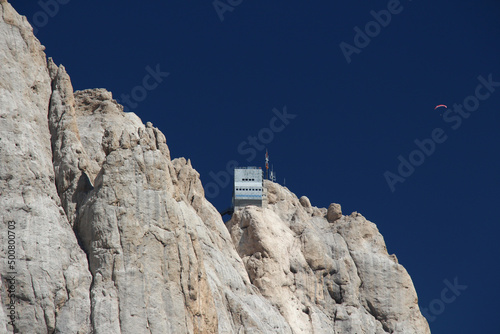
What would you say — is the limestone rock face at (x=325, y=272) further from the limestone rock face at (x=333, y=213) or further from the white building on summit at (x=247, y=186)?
the white building on summit at (x=247, y=186)

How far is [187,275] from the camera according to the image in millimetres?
75000

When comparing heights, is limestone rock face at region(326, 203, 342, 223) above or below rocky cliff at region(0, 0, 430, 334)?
above

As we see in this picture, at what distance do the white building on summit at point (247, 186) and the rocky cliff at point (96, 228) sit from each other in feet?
45.3

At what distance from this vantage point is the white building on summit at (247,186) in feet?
386

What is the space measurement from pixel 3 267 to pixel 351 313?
165 feet

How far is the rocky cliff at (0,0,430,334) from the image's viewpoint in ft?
230

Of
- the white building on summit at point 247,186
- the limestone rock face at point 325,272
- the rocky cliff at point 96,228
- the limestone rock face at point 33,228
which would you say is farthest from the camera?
the white building on summit at point 247,186

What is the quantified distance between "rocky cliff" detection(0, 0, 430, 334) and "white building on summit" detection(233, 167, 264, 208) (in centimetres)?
1382

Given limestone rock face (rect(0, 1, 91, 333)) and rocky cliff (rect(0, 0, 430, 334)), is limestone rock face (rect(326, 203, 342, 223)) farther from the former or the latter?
Result: limestone rock face (rect(0, 1, 91, 333))

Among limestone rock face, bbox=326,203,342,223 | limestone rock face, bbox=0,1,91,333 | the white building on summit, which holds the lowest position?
limestone rock face, bbox=0,1,91,333

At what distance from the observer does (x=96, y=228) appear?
73.8 metres

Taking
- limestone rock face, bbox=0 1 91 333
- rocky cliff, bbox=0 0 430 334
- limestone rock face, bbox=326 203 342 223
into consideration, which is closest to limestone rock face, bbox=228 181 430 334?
limestone rock face, bbox=326 203 342 223

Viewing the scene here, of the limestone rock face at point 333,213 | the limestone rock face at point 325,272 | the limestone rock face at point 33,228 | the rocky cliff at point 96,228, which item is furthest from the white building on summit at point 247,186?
the limestone rock face at point 33,228

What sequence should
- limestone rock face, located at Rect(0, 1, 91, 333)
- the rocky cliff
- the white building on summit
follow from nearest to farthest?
limestone rock face, located at Rect(0, 1, 91, 333) < the rocky cliff < the white building on summit
